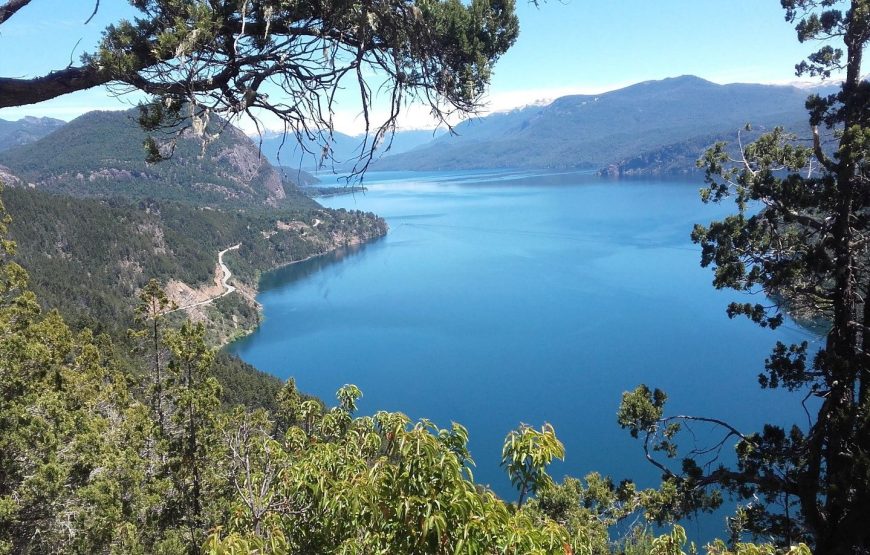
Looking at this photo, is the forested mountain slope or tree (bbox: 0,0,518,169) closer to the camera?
tree (bbox: 0,0,518,169)

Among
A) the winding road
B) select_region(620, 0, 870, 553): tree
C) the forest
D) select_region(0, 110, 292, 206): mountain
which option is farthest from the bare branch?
select_region(0, 110, 292, 206): mountain

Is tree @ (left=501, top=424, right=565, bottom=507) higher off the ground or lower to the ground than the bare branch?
lower

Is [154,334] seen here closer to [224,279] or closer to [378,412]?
[378,412]

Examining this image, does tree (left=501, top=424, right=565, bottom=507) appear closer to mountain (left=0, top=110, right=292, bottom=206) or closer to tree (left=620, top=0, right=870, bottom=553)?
tree (left=620, top=0, right=870, bottom=553)

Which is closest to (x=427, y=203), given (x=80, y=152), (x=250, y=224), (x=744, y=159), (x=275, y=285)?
(x=250, y=224)

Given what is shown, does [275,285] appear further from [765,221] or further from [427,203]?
[765,221]

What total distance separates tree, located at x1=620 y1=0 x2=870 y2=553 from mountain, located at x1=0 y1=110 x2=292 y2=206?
138020 mm

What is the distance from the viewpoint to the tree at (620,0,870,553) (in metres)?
6.20

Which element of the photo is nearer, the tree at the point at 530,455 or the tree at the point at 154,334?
the tree at the point at 530,455

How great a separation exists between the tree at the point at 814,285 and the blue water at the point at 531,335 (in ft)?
39.4

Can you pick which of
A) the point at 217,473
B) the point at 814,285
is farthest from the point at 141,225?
the point at 814,285

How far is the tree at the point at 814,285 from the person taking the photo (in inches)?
244

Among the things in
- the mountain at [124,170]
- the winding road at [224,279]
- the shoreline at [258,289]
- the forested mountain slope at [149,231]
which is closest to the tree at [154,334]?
the forested mountain slope at [149,231]

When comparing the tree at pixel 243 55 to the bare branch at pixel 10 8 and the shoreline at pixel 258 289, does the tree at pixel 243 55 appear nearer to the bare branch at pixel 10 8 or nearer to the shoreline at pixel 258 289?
the bare branch at pixel 10 8
